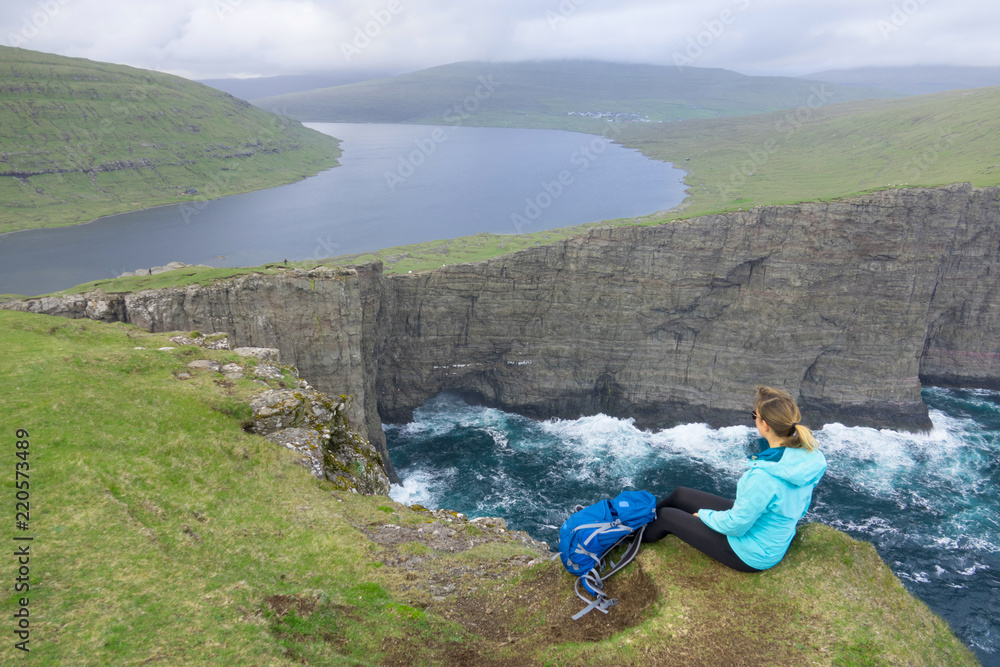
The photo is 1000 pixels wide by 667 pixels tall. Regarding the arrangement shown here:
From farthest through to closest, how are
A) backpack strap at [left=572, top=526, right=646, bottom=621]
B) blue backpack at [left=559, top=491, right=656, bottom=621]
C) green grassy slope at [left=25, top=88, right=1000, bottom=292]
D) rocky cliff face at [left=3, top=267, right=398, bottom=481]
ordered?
green grassy slope at [left=25, top=88, right=1000, bottom=292] → rocky cliff face at [left=3, top=267, right=398, bottom=481] → blue backpack at [left=559, top=491, right=656, bottom=621] → backpack strap at [left=572, top=526, right=646, bottom=621]

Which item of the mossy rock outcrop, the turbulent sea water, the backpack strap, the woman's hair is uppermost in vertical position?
the woman's hair

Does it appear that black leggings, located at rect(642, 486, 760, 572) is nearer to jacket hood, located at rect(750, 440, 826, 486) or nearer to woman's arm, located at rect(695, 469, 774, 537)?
woman's arm, located at rect(695, 469, 774, 537)

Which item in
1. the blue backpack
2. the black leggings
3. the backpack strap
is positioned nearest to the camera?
the black leggings

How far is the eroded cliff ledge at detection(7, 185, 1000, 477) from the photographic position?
55.6m

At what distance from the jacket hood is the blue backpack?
2.69m

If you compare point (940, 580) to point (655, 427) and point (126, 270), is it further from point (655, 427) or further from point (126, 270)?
point (126, 270)

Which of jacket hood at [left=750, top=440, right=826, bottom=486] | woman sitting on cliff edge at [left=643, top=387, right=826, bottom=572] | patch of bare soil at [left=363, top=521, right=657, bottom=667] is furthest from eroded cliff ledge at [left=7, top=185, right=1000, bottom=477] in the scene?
jacket hood at [left=750, top=440, right=826, bottom=486]

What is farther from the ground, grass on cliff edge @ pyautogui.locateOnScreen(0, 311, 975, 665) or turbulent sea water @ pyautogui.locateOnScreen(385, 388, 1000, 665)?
grass on cliff edge @ pyautogui.locateOnScreen(0, 311, 975, 665)

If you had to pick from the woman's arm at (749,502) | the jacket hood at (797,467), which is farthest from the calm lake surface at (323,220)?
the jacket hood at (797,467)

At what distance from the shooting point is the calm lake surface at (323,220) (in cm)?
10106

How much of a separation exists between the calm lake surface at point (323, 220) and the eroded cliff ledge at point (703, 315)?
53.9 metres

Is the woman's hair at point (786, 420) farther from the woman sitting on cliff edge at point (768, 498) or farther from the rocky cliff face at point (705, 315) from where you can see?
the rocky cliff face at point (705, 315)

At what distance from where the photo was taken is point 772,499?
8.38m

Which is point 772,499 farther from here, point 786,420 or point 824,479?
point 824,479
